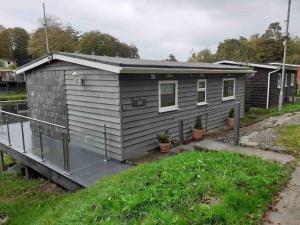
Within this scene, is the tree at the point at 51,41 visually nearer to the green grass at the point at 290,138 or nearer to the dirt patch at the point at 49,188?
the dirt patch at the point at 49,188

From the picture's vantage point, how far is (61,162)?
604cm

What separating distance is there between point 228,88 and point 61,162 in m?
7.85

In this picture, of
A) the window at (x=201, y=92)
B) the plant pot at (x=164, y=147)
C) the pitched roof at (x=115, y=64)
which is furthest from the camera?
the window at (x=201, y=92)

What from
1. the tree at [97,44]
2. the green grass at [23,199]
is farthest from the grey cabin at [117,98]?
the tree at [97,44]

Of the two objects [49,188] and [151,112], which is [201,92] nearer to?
[151,112]

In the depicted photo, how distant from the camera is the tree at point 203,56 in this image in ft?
120

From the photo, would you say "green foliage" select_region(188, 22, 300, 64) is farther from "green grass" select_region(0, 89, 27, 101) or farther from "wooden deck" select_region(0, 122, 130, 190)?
"wooden deck" select_region(0, 122, 130, 190)

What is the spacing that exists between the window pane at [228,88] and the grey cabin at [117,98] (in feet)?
Result: 3.97

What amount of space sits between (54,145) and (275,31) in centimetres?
5355

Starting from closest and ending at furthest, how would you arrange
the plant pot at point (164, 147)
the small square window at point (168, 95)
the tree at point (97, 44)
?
1. the plant pot at point (164, 147)
2. the small square window at point (168, 95)
3. the tree at point (97, 44)

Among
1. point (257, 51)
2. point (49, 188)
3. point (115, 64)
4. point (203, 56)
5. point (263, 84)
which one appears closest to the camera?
point (115, 64)

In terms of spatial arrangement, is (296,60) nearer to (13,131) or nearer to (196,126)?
(196,126)

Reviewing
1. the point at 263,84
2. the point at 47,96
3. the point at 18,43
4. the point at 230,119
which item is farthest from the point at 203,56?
the point at 18,43

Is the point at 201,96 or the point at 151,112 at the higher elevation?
the point at 201,96
